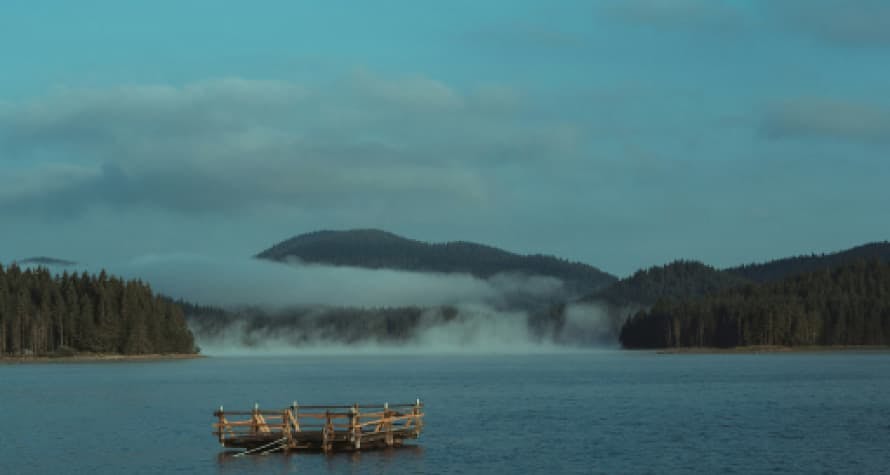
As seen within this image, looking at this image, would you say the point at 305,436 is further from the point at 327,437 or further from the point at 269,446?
the point at 269,446

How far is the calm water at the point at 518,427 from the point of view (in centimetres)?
7500

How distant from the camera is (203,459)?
3091 inches

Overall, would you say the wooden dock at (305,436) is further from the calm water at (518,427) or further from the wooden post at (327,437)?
the calm water at (518,427)

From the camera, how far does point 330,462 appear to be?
76188mm

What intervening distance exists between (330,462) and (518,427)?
87.0 ft

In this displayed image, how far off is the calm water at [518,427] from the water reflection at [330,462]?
0.13 metres

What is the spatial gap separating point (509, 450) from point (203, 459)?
20.2 m

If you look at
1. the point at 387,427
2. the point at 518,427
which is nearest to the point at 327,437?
the point at 387,427

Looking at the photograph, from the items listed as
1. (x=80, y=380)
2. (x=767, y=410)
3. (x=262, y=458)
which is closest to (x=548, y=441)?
(x=262, y=458)

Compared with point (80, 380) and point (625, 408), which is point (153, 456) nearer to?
point (625, 408)

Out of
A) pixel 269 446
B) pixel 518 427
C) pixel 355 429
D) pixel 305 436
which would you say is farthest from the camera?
pixel 518 427

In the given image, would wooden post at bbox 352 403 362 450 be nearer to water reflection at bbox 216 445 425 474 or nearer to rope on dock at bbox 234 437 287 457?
water reflection at bbox 216 445 425 474

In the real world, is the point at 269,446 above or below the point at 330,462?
above

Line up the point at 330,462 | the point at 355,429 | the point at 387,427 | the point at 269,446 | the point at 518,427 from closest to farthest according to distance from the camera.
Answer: the point at 330,462
the point at 355,429
the point at 269,446
the point at 387,427
the point at 518,427
